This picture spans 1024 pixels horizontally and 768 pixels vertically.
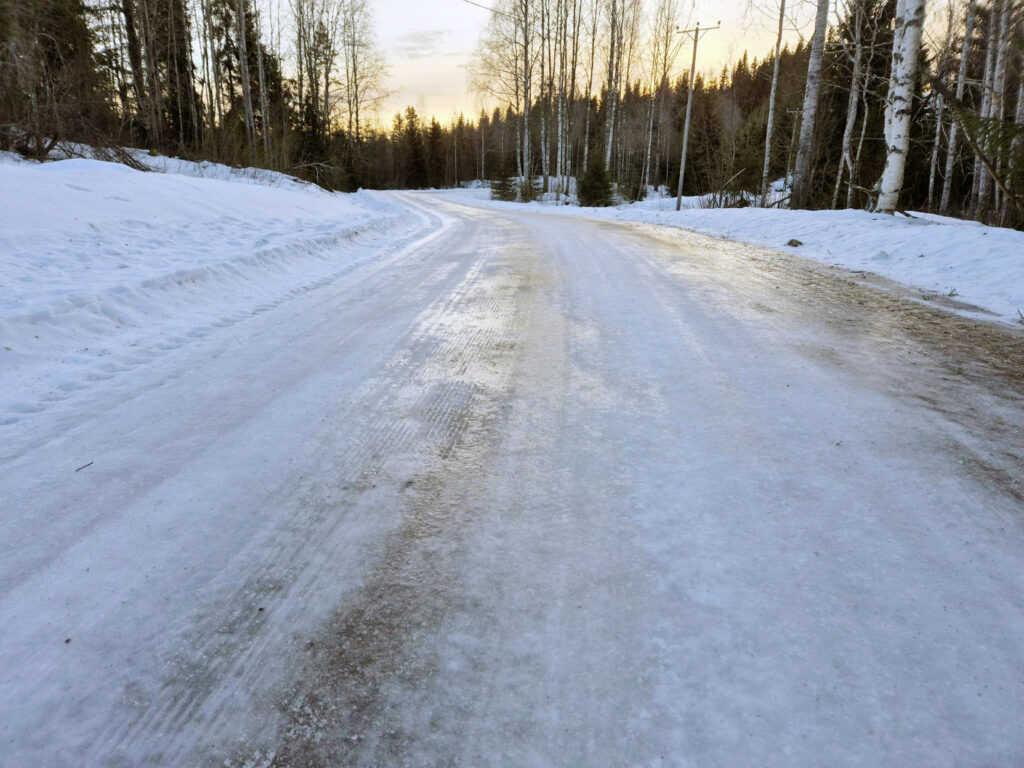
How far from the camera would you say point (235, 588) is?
1616 mm

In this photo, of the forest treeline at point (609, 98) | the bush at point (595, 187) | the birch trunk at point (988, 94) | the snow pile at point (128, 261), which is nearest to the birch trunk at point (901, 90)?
the forest treeline at point (609, 98)

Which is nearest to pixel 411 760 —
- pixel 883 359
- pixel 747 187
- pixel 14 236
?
pixel 883 359

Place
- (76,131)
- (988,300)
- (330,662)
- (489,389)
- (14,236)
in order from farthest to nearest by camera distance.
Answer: (76,131) → (14,236) → (988,300) → (489,389) → (330,662)

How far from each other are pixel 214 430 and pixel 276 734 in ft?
Result: 5.55

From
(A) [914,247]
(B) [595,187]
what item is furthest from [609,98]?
(A) [914,247]

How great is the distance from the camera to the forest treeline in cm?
1134

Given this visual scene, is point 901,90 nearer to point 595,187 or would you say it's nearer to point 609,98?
point 595,187

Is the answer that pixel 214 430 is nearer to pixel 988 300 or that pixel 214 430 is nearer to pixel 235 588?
pixel 235 588

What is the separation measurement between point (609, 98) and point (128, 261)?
103ft

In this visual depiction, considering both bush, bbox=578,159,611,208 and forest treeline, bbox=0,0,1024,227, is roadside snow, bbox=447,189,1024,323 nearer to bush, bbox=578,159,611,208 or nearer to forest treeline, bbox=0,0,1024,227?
forest treeline, bbox=0,0,1024,227

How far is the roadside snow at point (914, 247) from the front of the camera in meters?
5.95

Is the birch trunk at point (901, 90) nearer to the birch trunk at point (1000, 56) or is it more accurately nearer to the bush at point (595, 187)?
the birch trunk at point (1000, 56)

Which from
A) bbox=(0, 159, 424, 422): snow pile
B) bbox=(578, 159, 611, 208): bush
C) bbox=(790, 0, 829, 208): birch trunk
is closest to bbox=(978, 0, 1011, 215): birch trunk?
bbox=(790, 0, 829, 208): birch trunk

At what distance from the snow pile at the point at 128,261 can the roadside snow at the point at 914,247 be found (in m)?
6.73
